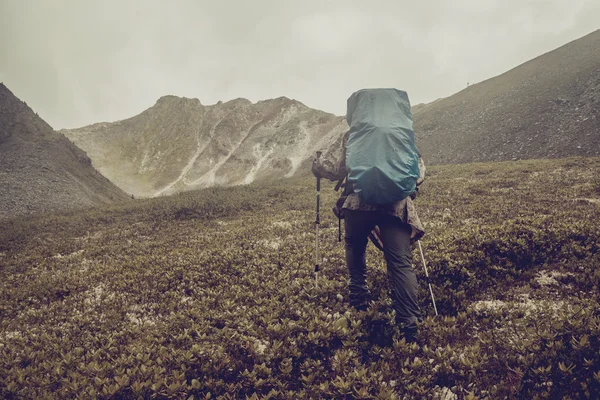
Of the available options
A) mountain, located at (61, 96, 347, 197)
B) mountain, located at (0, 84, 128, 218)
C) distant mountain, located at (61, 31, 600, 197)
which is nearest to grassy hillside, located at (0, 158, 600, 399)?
distant mountain, located at (61, 31, 600, 197)

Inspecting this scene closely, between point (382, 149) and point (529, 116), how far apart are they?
1762 inches

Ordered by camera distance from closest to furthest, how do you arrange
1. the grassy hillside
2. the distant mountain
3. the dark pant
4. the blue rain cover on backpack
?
1. the grassy hillside
2. the blue rain cover on backpack
3. the dark pant
4. the distant mountain

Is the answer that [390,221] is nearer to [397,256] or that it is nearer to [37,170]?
[397,256]

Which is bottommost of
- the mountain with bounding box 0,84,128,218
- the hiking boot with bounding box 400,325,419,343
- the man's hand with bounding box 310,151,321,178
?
the hiking boot with bounding box 400,325,419,343

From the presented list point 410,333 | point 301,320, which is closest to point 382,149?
point 410,333

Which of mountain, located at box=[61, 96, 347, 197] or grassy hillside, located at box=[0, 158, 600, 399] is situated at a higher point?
mountain, located at box=[61, 96, 347, 197]

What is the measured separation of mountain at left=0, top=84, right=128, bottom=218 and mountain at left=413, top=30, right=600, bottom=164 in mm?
46325

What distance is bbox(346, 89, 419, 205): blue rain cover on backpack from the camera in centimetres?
475

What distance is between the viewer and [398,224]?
5.10m

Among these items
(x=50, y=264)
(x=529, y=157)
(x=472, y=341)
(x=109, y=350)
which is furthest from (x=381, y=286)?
(x=529, y=157)

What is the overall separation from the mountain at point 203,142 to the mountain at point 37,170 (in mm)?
32744

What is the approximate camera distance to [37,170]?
122 feet

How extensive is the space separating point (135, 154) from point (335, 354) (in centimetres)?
11251

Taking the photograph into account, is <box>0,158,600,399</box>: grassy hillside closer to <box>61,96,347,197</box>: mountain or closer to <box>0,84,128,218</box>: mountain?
<box>0,84,128,218</box>: mountain
